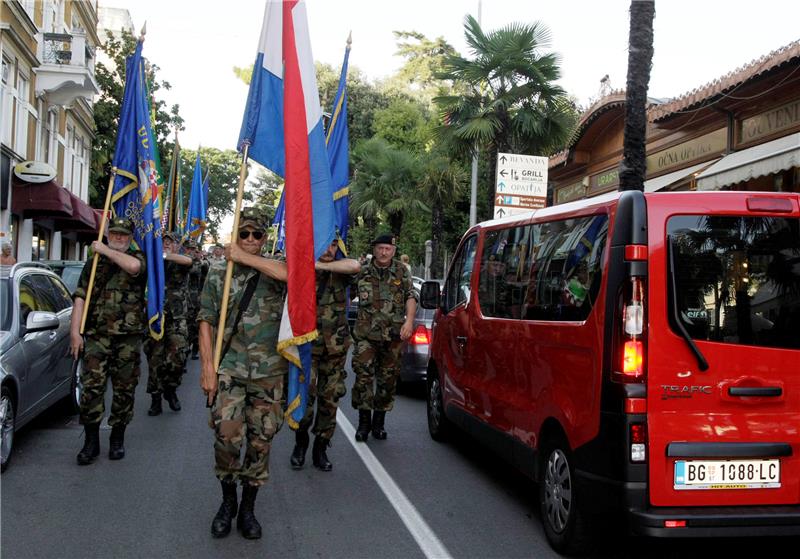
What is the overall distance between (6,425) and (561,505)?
14.0 feet

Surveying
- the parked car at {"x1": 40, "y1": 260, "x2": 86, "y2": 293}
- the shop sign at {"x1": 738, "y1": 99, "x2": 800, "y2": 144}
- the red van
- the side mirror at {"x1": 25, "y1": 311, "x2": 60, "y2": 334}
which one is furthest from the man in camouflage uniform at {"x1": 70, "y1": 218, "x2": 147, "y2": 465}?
the shop sign at {"x1": 738, "y1": 99, "x2": 800, "y2": 144}

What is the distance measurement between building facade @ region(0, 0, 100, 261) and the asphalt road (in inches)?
539

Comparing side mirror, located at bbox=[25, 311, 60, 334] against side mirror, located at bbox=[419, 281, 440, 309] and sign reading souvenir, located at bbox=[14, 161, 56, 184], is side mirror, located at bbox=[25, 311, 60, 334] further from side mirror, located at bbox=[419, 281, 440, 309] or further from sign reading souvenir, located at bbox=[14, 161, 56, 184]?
sign reading souvenir, located at bbox=[14, 161, 56, 184]

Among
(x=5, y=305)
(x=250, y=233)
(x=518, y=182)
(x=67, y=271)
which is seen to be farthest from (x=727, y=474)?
(x=67, y=271)

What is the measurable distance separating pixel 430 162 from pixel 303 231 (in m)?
21.5

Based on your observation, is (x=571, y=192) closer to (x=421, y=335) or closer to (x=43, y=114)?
(x=421, y=335)

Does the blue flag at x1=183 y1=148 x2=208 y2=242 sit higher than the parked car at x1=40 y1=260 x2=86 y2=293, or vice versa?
the blue flag at x1=183 y1=148 x2=208 y2=242

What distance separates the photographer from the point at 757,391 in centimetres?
411

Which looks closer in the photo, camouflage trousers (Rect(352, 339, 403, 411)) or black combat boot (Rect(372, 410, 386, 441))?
camouflage trousers (Rect(352, 339, 403, 411))

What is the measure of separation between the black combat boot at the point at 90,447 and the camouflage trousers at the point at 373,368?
7.66ft

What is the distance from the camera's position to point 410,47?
48.0 m

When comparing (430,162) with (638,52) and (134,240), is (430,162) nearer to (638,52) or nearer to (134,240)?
(638,52)

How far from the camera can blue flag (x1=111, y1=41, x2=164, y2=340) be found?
287 inches

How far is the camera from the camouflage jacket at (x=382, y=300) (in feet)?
24.7
